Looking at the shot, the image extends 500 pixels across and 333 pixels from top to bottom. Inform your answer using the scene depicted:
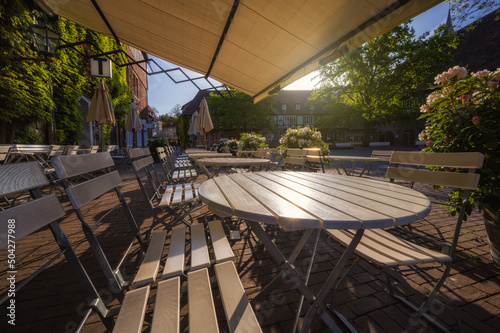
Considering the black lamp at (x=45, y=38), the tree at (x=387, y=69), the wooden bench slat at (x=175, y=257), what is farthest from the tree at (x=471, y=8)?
the tree at (x=387, y=69)

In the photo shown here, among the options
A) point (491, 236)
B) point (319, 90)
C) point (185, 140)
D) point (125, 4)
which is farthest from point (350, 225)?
point (185, 140)

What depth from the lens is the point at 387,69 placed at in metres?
18.6

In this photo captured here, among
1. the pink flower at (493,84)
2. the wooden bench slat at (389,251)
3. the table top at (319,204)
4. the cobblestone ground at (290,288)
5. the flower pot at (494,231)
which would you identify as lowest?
the cobblestone ground at (290,288)

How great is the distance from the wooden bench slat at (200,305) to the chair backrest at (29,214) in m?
0.39

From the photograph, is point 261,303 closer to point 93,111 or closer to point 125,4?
point 125,4

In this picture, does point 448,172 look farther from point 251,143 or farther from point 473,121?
point 251,143

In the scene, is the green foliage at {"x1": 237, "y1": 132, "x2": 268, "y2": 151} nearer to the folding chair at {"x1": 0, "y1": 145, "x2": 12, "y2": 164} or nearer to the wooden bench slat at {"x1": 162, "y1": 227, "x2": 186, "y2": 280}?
the folding chair at {"x1": 0, "y1": 145, "x2": 12, "y2": 164}

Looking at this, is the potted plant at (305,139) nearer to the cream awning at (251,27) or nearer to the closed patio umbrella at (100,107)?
the cream awning at (251,27)

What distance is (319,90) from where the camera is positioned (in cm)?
2173

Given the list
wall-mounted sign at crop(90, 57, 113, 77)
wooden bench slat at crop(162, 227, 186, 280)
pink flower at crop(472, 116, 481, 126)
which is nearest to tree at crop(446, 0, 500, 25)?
pink flower at crop(472, 116, 481, 126)

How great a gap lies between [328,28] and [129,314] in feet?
13.9

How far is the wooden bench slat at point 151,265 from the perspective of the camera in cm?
100

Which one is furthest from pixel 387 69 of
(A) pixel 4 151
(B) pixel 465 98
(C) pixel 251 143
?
(A) pixel 4 151

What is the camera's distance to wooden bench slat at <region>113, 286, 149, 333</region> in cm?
76
